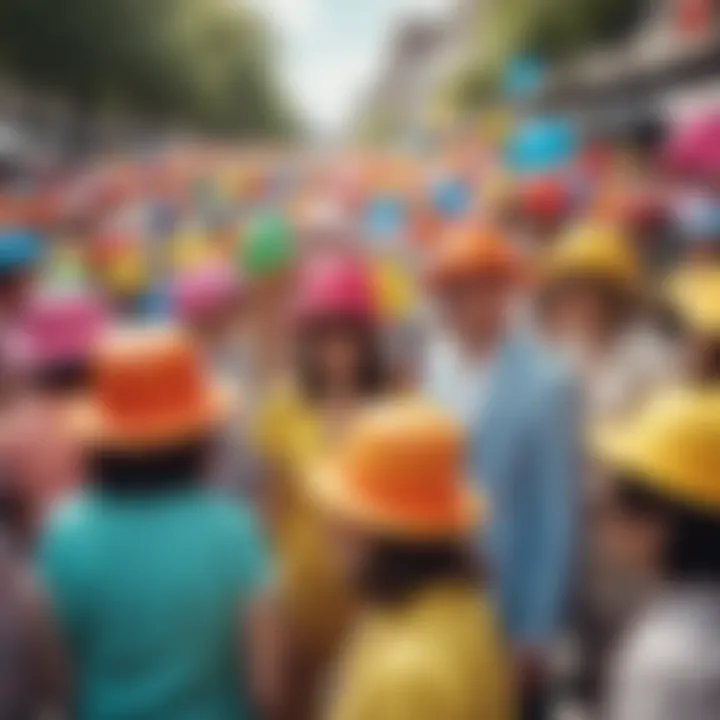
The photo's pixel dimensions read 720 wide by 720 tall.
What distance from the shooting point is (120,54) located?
1518 inches

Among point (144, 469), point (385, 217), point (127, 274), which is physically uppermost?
point (385, 217)

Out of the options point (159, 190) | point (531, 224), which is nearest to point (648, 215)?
point (531, 224)

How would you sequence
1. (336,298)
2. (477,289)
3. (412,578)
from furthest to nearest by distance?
(477,289) < (336,298) < (412,578)

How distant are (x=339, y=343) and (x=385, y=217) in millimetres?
8653

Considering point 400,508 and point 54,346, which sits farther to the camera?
point 54,346

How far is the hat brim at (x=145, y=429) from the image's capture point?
2.77 metres

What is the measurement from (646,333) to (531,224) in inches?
38.7

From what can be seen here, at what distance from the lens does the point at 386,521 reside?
2443mm

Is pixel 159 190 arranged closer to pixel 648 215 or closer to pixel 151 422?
pixel 648 215

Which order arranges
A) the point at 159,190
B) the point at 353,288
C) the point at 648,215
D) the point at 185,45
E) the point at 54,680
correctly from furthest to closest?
1. the point at 185,45
2. the point at 159,190
3. the point at 648,215
4. the point at 353,288
5. the point at 54,680

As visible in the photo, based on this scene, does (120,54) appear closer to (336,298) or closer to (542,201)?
(542,201)

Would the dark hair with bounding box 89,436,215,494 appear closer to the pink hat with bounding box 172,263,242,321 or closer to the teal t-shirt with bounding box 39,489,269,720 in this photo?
the teal t-shirt with bounding box 39,489,269,720

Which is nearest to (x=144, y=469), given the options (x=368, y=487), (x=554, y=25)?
(x=368, y=487)

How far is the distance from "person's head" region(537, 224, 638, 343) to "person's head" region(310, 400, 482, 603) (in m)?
1.54
